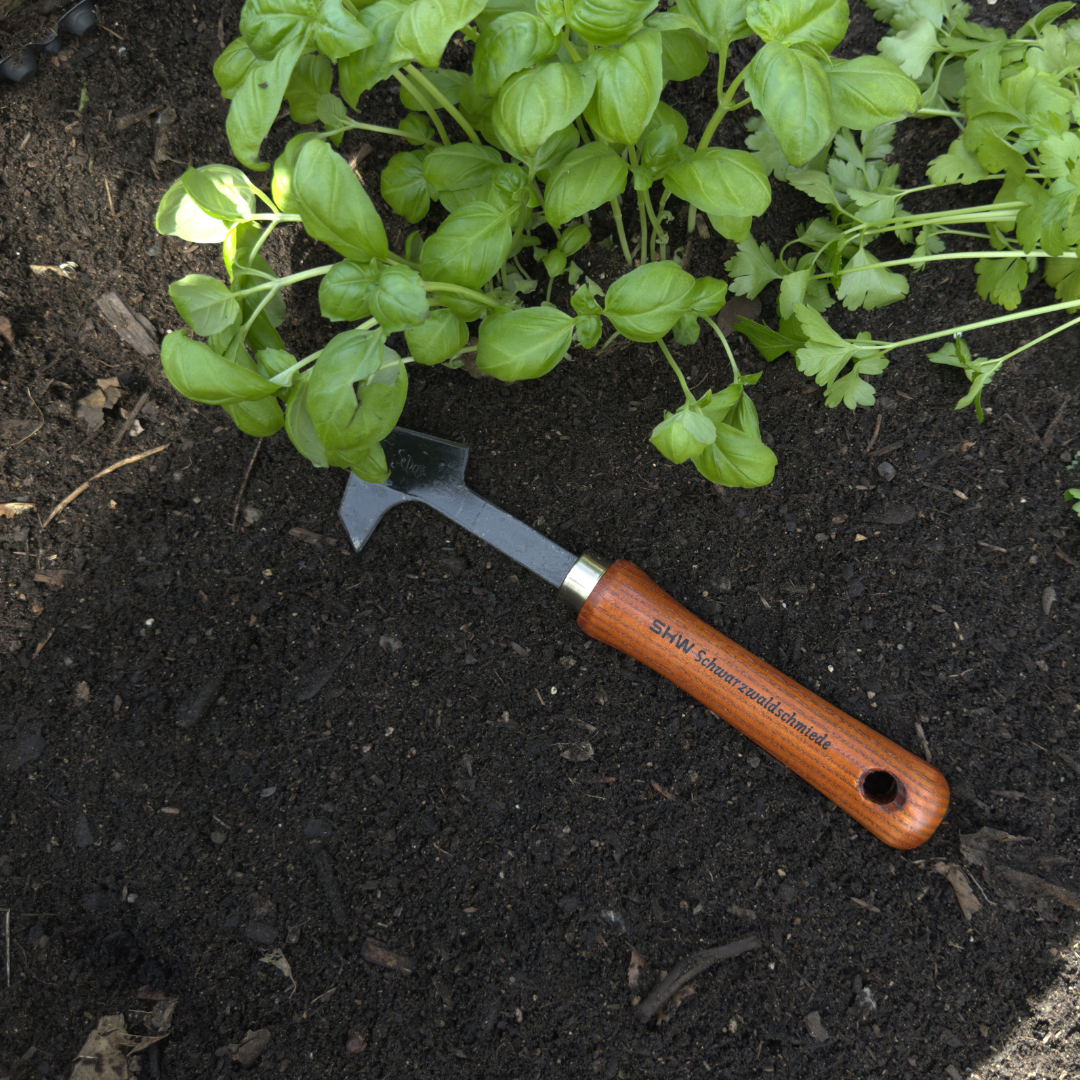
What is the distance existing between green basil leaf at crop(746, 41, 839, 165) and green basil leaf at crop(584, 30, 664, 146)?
0.42 feet

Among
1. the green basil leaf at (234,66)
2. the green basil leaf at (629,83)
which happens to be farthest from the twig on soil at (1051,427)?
the green basil leaf at (234,66)

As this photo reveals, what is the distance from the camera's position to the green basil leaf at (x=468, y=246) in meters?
1.03

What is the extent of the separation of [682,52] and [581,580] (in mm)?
801

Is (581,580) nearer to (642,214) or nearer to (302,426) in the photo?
(302,426)

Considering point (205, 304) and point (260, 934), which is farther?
point (260, 934)

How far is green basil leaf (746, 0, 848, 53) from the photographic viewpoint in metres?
0.91

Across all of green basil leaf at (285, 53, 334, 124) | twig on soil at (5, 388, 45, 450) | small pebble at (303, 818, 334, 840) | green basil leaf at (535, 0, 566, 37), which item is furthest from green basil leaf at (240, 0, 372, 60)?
small pebble at (303, 818, 334, 840)

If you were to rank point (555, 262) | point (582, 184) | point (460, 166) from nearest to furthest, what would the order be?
point (582, 184)
point (460, 166)
point (555, 262)

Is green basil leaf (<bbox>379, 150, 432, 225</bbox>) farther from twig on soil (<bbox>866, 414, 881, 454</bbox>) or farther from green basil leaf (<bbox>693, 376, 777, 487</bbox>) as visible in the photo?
twig on soil (<bbox>866, 414, 881, 454</bbox>)

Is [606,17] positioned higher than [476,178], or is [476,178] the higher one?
[606,17]

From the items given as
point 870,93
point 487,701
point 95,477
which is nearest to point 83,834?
point 95,477

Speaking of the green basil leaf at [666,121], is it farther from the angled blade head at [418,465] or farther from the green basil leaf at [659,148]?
the angled blade head at [418,465]

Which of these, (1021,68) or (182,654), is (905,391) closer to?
(1021,68)

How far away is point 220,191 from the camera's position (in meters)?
1.05
